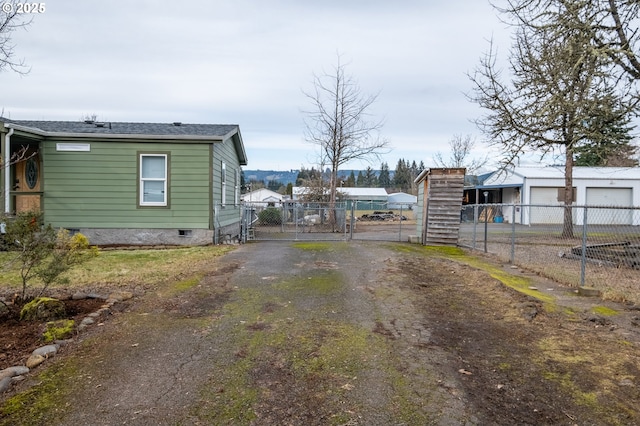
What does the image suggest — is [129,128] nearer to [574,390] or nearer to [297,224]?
[297,224]

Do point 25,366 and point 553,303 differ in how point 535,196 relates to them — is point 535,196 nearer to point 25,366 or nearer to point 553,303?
point 553,303

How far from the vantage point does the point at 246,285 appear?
24.0 ft

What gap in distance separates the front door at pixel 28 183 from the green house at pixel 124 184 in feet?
0.10

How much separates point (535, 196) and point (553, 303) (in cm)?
2618

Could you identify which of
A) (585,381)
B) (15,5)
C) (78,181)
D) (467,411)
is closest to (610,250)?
(585,381)

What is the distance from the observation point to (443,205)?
45.1 ft

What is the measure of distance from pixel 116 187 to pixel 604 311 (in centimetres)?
1234

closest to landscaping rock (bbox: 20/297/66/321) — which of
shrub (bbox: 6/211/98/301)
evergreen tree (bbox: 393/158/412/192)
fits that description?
shrub (bbox: 6/211/98/301)

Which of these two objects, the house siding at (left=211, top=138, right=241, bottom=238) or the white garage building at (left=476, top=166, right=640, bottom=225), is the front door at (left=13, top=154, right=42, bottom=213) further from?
the white garage building at (left=476, top=166, right=640, bottom=225)

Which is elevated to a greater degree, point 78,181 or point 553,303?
point 78,181

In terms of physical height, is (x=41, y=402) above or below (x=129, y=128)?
below

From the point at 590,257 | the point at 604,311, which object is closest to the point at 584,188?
the point at 590,257

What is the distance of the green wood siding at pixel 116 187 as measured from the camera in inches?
510

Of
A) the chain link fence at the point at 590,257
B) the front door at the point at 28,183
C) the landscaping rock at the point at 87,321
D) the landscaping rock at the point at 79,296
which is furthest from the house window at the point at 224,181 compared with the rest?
the landscaping rock at the point at 87,321
